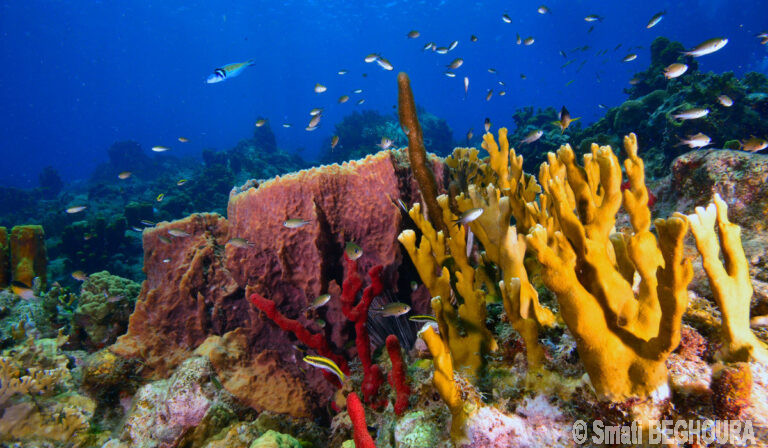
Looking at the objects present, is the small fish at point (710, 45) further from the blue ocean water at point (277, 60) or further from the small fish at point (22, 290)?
the blue ocean water at point (277, 60)

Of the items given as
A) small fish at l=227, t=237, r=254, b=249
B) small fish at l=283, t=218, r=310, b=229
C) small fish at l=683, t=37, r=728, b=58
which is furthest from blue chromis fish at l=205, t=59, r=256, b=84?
small fish at l=683, t=37, r=728, b=58

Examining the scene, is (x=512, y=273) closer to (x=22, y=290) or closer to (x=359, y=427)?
(x=359, y=427)

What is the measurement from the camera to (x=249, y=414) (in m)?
3.33

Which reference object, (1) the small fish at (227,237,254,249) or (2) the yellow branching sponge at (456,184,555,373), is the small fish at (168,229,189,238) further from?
(2) the yellow branching sponge at (456,184,555,373)

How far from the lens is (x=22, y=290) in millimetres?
5266

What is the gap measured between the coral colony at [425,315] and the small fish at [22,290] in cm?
3

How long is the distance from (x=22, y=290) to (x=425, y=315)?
277 inches

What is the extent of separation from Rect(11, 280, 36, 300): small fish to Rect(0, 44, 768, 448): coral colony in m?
0.03

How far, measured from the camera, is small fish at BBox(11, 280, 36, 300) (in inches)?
207

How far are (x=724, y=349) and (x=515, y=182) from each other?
1713 millimetres

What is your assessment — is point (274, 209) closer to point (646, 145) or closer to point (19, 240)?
point (19, 240)

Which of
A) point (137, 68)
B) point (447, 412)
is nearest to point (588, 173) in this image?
point (447, 412)

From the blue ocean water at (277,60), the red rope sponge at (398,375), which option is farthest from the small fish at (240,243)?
the blue ocean water at (277,60)

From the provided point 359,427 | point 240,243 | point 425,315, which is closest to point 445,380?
point 359,427
